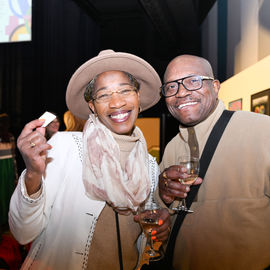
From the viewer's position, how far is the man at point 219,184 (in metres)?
1.50

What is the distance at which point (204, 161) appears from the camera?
1659 mm

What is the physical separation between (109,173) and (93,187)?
0.44ft

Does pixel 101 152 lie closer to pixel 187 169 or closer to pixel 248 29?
pixel 187 169

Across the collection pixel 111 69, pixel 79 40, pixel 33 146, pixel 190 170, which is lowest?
pixel 190 170

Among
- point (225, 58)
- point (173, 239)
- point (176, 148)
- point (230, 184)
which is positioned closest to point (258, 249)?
point (230, 184)

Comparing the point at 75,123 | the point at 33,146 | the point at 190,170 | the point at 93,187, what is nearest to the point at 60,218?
the point at 93,187

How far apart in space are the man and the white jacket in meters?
0.57

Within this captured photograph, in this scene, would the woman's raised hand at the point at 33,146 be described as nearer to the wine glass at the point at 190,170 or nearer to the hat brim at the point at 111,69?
the hat brim at the point at 111,69

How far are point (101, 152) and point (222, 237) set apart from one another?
91 centimetres

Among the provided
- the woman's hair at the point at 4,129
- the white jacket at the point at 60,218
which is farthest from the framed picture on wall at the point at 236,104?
the woman's hair at the point at 4,129

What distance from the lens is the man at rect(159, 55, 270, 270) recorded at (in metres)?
1.50

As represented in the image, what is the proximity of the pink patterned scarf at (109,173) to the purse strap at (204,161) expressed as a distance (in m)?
0.29

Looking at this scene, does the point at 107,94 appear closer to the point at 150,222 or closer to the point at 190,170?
the point at 190,170

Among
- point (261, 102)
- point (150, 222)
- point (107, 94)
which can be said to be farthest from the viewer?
point (261, 102)
